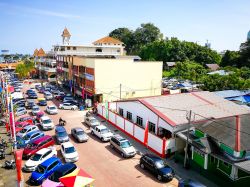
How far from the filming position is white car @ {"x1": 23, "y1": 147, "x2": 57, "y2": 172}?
2286 cm

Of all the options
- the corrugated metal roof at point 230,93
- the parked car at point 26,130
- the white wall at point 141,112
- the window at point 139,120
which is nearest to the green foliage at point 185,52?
the corrugated metal roof at point 230,93

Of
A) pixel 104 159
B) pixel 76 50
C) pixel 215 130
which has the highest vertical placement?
pixel 76 50

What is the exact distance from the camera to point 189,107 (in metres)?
31.4

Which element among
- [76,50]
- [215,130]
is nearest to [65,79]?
→ [76,50]

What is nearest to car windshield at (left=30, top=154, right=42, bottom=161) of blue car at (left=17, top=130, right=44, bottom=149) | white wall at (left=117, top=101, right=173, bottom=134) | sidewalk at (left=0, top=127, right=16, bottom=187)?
sidewalk at (left=0, top=127, right=16, bottom=187)

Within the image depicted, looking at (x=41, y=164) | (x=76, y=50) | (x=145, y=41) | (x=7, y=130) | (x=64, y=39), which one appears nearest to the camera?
(x=41, y=164)

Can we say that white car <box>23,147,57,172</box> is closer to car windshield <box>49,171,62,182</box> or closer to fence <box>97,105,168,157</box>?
car windshield <box>49,171,62,182</box>

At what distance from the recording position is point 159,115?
28.0 meters

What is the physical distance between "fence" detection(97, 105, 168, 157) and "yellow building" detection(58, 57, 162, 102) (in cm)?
772

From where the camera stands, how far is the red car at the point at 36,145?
25.8 metres

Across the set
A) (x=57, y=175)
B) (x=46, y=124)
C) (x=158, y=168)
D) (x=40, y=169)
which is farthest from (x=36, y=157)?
(x=158, y=168)

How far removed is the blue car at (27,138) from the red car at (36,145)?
170 centimetres

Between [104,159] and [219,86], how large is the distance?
3663 centimetres

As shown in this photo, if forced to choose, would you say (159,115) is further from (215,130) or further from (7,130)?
(7,130)
